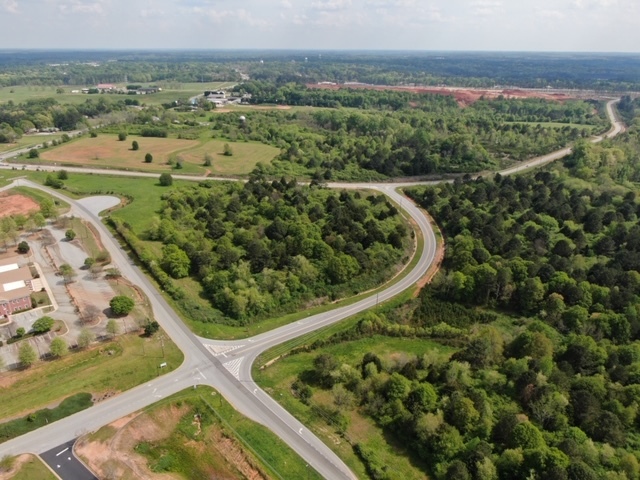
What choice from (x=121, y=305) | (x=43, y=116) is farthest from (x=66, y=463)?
(x=43, y=116)

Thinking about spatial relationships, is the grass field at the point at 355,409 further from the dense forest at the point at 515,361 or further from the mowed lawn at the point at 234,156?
the mowed lawn at the point at 234,156

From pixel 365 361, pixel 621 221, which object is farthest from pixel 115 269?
pixel 621 221

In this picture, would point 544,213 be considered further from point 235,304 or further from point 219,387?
point 219,387

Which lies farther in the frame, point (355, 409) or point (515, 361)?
point (515, 361)

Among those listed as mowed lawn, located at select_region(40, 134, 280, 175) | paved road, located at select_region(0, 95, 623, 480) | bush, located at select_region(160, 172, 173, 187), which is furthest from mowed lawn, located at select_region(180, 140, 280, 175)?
paved road, located at select_region(0, 95, 623, 480)

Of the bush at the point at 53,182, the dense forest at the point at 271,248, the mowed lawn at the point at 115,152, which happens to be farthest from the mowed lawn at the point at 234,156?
the bush at the point at 53,182

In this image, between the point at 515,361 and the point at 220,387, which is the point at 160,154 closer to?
the point at 220,387
